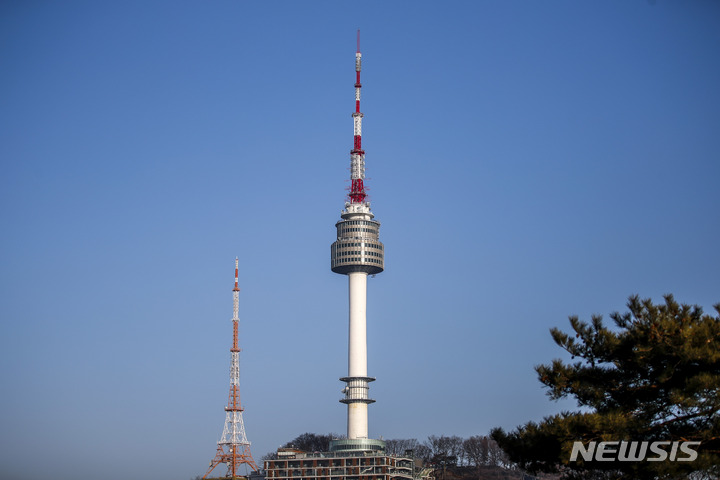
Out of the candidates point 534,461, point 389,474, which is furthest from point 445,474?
point 534,461

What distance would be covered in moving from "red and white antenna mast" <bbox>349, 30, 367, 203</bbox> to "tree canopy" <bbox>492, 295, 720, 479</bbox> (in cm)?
15056

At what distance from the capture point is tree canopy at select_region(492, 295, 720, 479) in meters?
40.4

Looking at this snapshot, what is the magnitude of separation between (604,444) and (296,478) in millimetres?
137656

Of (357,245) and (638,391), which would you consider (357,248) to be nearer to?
(357,245)

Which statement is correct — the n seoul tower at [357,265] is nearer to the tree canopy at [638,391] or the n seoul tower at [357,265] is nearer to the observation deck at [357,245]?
the observation deck at [357,245]

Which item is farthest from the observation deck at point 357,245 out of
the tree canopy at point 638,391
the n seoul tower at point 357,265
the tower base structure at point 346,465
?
the tree canopy at point 638,391

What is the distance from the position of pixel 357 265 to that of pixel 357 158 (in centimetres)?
2348

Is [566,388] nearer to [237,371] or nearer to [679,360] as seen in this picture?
[679,360]

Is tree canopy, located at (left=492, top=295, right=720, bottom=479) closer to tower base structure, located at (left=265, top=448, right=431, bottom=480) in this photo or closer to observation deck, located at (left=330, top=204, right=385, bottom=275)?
tower base structure, located at (left=265, top=448, right=431, bottom=480)

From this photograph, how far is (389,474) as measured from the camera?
16888 centimetres

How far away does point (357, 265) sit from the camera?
189625 millimetres

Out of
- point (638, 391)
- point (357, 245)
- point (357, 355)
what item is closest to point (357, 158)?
point (357, 245)

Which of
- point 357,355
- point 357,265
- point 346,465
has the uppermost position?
point 357,265

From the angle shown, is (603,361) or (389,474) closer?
(603,361)
